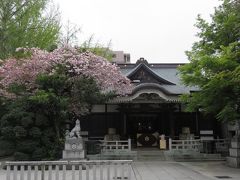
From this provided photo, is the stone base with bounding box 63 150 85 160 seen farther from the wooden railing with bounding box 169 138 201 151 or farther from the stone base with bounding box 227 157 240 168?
the stone base with bounding box 227 157 240 168

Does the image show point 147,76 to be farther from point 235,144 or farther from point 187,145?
point 235,144

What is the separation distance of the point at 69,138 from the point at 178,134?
34.7 feet

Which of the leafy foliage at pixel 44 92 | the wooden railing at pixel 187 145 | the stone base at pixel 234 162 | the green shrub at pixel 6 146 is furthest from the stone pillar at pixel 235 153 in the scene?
the green shrub at pixel 6 146

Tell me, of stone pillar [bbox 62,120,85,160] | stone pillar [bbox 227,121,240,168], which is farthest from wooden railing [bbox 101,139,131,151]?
stone pillar [bbox 227,121,240,168]

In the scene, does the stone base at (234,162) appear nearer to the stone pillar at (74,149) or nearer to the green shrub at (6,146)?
the stone pillar at (74,149)

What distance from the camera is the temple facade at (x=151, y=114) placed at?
23.2m

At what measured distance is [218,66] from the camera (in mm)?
13469

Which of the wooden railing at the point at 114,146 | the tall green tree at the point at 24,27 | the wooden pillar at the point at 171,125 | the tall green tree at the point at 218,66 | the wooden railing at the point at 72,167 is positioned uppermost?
the tall green tree at the point at 24,27

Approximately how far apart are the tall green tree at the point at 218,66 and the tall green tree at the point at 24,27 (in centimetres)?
995

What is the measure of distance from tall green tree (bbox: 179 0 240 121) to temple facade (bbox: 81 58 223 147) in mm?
5887

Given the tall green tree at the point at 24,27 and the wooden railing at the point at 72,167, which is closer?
the wooden railing at the point at 72,167

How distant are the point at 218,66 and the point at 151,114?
13.8 metres

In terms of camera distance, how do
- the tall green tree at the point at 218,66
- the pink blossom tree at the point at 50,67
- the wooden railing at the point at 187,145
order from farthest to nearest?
the wooden railing at the point at 187,145, the pink blossom tree at the point at 50,67, the tall green tree at the point at 218,66

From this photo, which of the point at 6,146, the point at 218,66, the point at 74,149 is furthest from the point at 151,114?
the point at 218,66
